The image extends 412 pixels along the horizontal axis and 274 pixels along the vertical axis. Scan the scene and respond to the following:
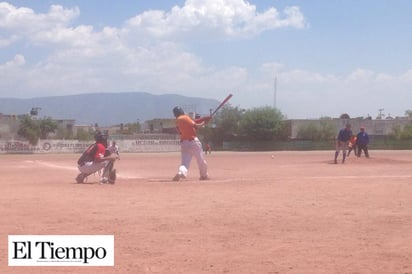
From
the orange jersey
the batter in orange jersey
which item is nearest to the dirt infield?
the batter in orange jersey

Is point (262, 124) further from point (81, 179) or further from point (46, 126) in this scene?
point (81, 179)

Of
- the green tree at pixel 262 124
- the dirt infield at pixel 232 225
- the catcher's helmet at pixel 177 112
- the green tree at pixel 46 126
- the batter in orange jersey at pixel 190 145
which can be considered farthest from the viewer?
the green tree at pixel 46 126

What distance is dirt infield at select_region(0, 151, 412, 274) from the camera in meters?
A: 6.29

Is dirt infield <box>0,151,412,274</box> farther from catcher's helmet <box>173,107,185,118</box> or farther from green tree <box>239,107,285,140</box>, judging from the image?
green tree <box>239,107,285,140</box>

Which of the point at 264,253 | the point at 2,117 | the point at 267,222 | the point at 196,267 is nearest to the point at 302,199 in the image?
the point at 267,222

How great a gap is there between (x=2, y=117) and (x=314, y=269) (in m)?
95.5

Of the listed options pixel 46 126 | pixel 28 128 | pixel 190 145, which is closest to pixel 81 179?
pixel 190 145

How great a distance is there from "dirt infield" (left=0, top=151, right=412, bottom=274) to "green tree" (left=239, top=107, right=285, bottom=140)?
76.2 metres

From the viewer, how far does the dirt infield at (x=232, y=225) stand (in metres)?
6.29

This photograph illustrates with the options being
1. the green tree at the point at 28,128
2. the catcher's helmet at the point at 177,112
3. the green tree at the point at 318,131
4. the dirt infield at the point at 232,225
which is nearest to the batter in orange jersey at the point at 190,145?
the catcher's helmet at the point at 177,112

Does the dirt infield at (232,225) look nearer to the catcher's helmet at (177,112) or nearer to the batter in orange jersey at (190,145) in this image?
the batter in orange jersey at (190,145)

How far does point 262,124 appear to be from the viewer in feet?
291

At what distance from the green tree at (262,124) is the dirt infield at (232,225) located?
7617 centimetres

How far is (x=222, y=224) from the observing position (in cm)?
826
